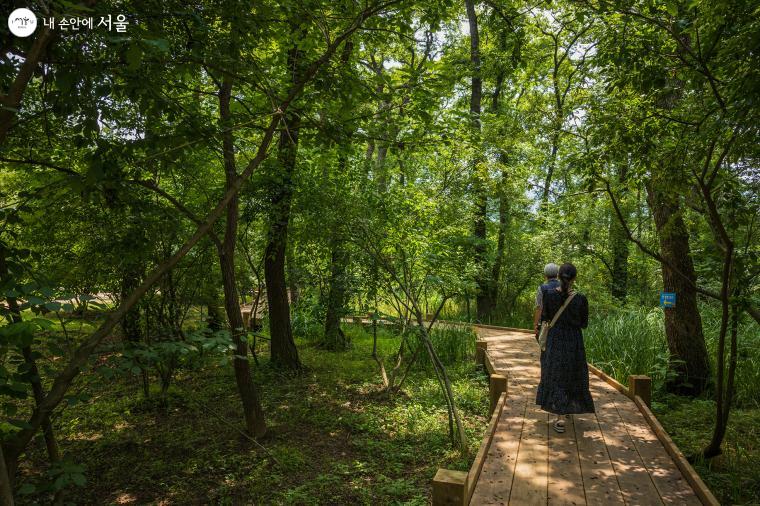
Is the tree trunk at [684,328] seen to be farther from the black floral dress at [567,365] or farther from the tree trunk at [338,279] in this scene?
the tree trunk at [338,279]

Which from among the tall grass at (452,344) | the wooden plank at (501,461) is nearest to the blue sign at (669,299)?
the wooden plank at (501,461)

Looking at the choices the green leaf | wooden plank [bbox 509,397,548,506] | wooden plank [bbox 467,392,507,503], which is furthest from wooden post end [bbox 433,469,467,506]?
the green leaf

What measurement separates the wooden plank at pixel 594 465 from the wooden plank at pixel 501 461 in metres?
0.62

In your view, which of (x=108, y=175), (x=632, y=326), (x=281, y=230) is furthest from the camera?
(x=632, y=326)

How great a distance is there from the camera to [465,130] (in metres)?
6.15

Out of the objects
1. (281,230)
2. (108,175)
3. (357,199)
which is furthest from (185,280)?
(108,175)

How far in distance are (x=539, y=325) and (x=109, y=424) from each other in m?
6.20

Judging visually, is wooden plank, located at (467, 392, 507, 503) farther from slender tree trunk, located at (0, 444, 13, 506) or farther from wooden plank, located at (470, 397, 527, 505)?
slender tree trunk, located at (0, 444, 13, 506)

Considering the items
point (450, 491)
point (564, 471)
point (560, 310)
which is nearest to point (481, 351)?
point (560, 310)

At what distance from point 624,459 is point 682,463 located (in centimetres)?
48

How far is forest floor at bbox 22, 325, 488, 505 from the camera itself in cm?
475

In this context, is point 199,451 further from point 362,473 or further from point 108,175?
point 108,175

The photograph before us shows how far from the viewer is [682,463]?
4062mm

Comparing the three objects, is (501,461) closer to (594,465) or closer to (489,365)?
(594,465)
